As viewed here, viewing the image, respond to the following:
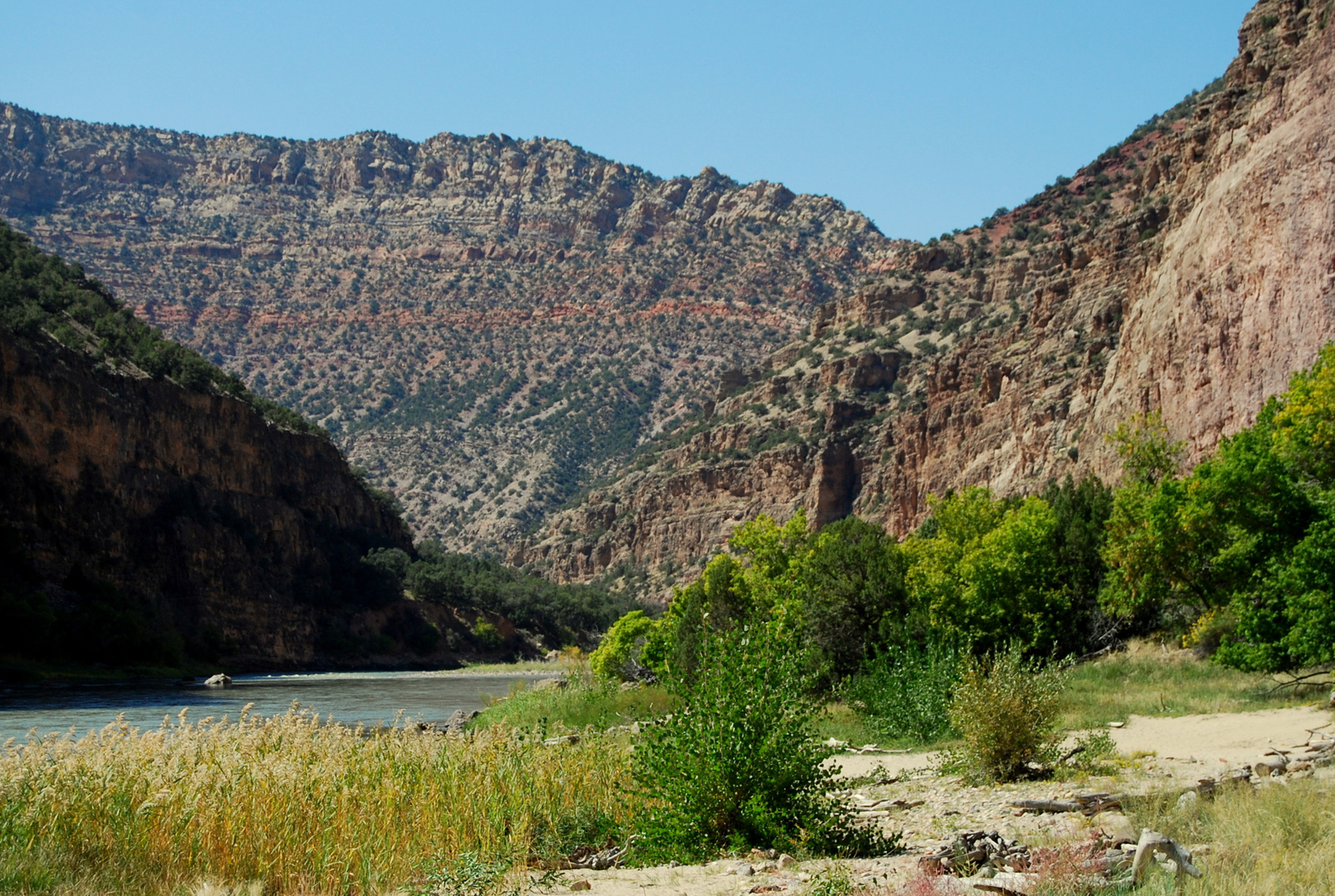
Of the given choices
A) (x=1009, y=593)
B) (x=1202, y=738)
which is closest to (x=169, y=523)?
(x=1009, y=593)

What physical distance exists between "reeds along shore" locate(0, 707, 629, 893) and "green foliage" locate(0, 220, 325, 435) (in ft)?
169

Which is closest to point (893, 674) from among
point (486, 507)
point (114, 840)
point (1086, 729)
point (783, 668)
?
point (1086, 729)

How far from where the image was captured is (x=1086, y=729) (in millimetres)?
17719

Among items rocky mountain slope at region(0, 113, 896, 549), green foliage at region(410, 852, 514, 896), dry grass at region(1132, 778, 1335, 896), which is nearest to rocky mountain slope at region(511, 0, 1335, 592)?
rocky mountain slope at region(0, 113, 896, 549)

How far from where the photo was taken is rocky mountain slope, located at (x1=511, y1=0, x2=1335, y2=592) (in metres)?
40.8

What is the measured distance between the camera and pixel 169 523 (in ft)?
208

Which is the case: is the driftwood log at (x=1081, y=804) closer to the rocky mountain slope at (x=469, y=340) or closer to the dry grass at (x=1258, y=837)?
the dry grass at (x=1258, y=837)

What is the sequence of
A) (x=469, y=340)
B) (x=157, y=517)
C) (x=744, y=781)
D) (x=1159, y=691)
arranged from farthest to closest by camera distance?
(x=469, y=340)
(x=157, y=517)
(x=1159, y=691)
(x=744, y=781)

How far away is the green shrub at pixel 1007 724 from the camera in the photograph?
1397cm

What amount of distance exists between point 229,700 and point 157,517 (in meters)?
29.3

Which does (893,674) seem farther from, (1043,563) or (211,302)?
(211,302)

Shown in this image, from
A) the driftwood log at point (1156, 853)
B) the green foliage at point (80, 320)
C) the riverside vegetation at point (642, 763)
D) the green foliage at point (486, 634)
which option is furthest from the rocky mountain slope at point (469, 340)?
the driftwood log at point (1156, 853)

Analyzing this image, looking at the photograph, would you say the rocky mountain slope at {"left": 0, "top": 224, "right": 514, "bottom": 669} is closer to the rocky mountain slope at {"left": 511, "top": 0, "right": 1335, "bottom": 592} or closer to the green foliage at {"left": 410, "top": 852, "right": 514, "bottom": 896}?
the rocky mountain slope at {"left": 511, "top": 0, "right": 1335, "bottom": 592}

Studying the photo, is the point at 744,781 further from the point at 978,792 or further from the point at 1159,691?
the point at 1159,691
